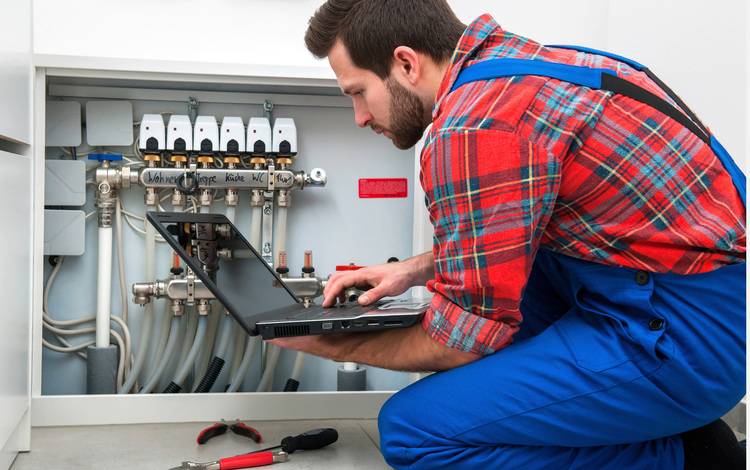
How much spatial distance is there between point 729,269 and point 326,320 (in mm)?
530

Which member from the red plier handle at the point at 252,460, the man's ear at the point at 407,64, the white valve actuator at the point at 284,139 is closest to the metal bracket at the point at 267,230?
the white valve actuator at the point at 284,139

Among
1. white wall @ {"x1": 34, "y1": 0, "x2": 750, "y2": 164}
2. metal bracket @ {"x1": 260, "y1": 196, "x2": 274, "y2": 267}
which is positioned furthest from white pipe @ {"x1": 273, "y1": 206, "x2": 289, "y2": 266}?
white wall @ {"x1": 34, "y1": 0, "x2": 750, "y2": 164}

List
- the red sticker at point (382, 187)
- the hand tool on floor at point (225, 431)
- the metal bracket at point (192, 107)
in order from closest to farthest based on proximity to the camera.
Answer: the hand tool on floor at point (225, 431) < the metal bracket at point (192, 107) < the red sticker at point (382, 187)

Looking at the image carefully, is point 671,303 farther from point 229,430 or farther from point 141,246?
point 141,246

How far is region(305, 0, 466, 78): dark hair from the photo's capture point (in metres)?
1.13

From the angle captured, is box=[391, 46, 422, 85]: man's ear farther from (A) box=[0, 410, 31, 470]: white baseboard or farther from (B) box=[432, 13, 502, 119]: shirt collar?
(A) box=[0, 410, 31, 470]: white baseboard

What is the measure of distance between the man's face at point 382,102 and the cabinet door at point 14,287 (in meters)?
0.52

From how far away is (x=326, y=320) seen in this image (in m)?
1.08

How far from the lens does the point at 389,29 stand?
3.72ft

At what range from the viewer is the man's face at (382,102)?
1.18m

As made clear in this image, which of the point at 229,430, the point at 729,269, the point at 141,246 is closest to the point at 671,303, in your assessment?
the point at 729,269

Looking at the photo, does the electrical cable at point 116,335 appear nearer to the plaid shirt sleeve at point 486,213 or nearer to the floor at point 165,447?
the floor at point 165,447

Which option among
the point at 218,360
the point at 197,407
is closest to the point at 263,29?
the point at 218,360

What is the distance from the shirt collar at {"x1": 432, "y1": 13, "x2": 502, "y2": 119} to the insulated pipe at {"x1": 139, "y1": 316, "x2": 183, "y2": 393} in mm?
978
